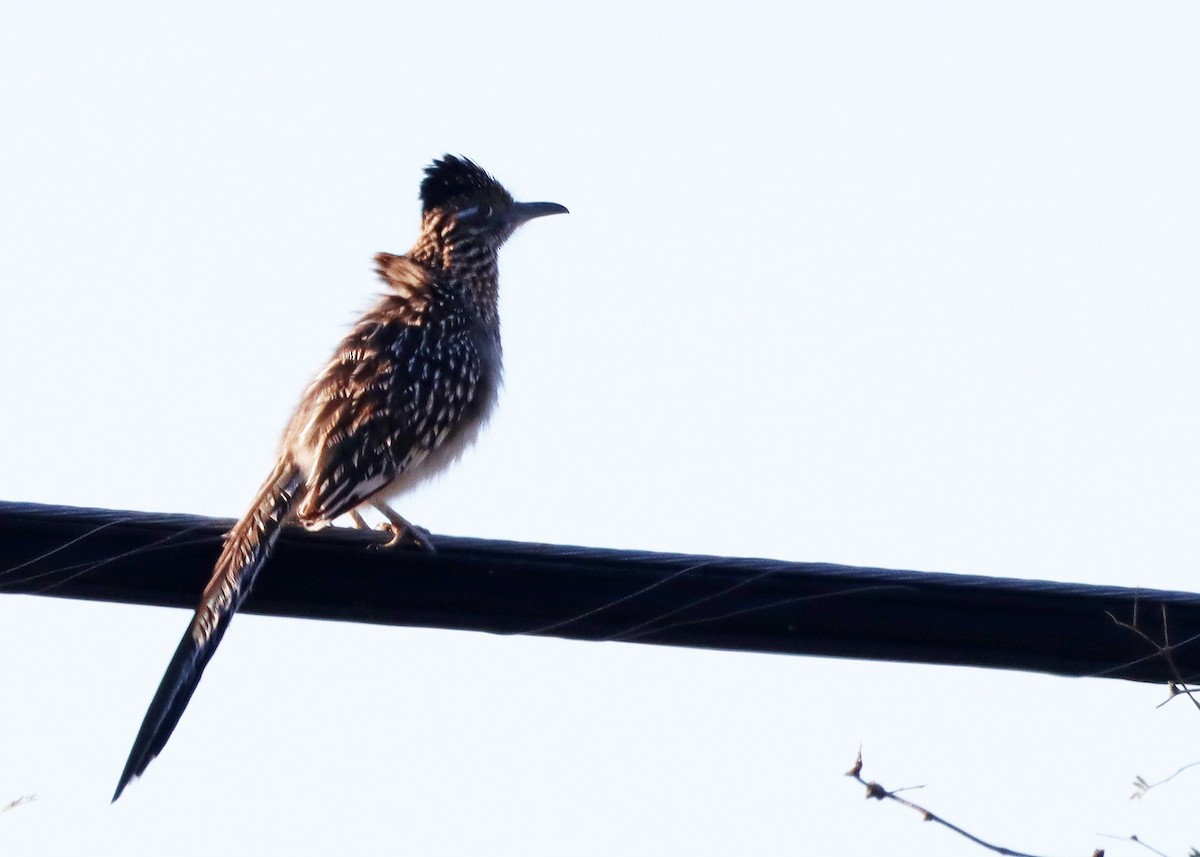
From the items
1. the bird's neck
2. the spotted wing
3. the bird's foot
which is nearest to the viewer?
the bird's foot

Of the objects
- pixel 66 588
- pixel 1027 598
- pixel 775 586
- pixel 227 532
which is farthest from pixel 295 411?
pixel 1027 598

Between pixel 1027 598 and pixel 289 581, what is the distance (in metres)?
2.03

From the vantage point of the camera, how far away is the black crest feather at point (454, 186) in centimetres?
870

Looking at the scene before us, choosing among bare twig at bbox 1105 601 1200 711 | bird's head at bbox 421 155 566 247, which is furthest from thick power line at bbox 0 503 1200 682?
bird's head at bbox 421 155 566 247

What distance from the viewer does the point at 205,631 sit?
190 inches

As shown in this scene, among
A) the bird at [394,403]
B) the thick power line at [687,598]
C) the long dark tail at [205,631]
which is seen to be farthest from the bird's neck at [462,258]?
the thick power line at [687,598]

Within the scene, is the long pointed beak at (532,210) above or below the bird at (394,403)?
above

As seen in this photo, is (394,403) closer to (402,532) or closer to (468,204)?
(402,532)

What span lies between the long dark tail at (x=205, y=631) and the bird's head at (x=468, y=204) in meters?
3.72

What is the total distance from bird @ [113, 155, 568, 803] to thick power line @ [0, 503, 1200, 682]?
17 cm

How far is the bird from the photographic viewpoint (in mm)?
4844

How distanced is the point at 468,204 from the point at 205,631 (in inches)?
166

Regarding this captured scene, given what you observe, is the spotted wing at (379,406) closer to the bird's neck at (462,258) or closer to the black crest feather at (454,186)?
the bird's neck at (462,258)

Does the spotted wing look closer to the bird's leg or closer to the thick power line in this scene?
the bird's leg
